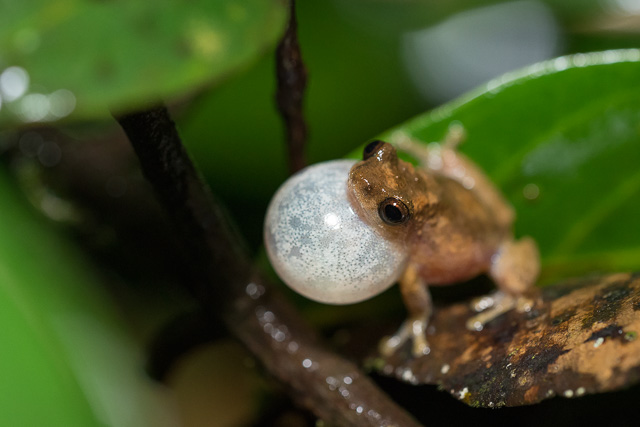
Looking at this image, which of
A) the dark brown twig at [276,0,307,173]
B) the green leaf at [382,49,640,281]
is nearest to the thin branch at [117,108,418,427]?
the dark brown twig at [276,0,307,173]

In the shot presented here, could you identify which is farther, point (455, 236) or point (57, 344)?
point (455, 236)

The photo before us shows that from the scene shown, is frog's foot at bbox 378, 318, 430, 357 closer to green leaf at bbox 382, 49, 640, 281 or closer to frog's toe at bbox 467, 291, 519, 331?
frog's toe at bbox 467, 291, 519, 331

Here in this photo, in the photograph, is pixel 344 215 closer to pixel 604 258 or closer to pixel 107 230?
pixel 604 258

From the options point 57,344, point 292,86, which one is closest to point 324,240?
point 292,86

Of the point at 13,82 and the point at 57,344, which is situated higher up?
the point at 13,82

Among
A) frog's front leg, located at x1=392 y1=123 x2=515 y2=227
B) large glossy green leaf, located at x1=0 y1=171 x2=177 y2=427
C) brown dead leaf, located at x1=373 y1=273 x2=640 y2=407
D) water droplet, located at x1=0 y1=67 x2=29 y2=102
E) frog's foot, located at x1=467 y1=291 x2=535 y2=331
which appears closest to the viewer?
water droplet, located at x1=0 y1=67 x2=29 y2=102

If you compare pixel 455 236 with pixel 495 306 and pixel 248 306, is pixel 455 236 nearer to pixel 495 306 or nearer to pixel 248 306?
pixel 495 306
